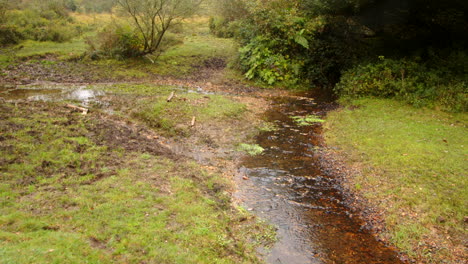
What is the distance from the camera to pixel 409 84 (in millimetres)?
16453

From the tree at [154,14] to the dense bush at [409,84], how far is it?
43.6 feet

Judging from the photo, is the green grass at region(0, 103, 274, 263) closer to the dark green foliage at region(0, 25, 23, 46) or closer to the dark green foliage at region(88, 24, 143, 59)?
the dark green foliage at region(88, 24, 143, 59)

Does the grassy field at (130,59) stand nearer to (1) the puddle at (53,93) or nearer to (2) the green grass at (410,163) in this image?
(1) the puddle at (53,93)

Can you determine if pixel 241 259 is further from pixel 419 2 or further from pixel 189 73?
pixel 189 73

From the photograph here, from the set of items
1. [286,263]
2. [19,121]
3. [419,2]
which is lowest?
A: [286,263]

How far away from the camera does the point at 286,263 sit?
6578 mm

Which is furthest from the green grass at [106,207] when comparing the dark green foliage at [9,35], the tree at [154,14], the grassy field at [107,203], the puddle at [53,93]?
the dark green foliage at [9,35]

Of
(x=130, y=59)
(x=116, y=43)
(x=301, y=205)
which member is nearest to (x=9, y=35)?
(x=116, y=43)

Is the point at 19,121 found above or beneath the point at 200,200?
above

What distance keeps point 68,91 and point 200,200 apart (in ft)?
46.7

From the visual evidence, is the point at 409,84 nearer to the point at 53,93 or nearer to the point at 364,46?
the point at 364,46

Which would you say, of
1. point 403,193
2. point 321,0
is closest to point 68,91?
point 321,0

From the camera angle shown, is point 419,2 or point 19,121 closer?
point 19,121

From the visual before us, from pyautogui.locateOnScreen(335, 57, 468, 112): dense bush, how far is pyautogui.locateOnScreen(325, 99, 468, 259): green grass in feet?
2.51
